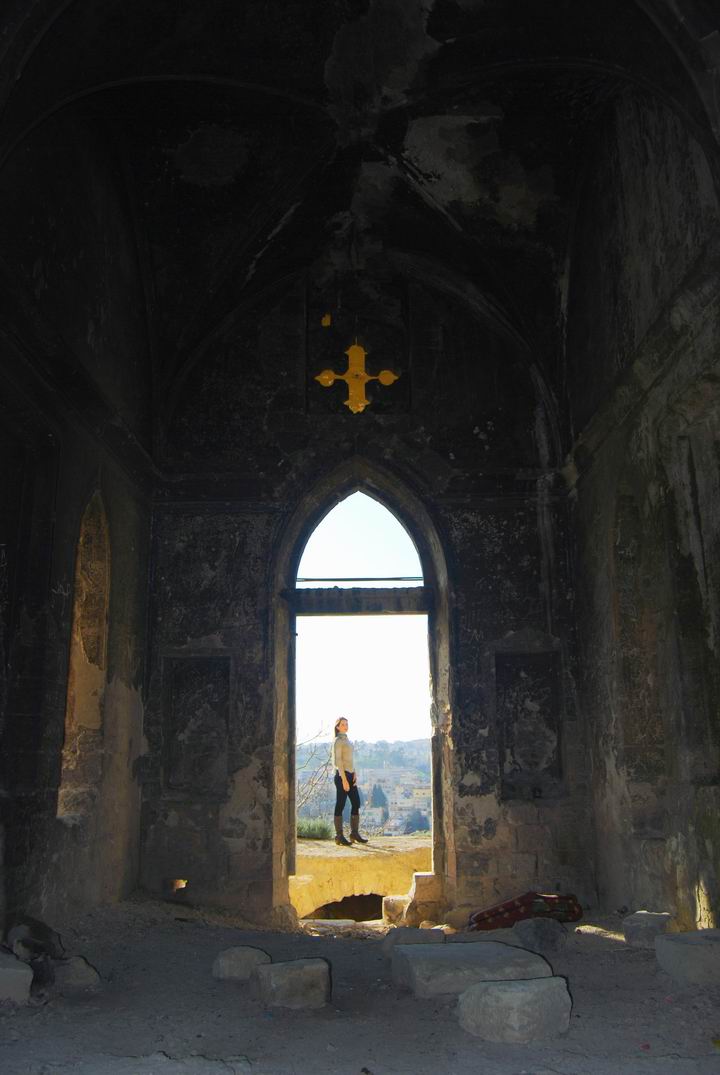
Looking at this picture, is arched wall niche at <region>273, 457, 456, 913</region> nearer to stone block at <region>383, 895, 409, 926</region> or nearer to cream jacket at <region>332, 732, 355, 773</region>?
stone block at <region>383, 895, 409, 926</region>

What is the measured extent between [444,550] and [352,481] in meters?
1.11

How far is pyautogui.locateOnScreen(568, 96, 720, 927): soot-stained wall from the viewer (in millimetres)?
5488

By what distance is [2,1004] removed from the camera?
13.2 ft

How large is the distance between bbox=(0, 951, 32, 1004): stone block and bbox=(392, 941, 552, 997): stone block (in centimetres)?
174

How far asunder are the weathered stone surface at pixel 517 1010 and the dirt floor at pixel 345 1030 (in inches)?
2.3

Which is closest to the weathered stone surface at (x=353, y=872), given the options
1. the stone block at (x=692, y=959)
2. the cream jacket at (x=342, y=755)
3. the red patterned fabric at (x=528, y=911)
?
the cream jacket at (x=342, y=755)

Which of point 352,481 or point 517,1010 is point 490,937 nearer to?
point 517,1010

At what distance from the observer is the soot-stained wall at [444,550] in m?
7.61

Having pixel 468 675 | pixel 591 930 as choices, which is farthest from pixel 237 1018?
pixel 468 675

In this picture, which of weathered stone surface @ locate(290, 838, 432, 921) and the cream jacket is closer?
weathered stone surface @ locate(290, 838, 432, 921)

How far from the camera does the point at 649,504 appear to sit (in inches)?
250

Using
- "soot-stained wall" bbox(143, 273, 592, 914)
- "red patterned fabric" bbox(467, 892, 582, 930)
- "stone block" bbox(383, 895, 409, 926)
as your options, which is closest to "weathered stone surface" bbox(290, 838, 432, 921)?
"stone block" bbox(383, 895, 409, 926)

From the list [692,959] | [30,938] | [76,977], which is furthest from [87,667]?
[692,959]

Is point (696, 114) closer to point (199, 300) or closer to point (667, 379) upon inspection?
point (667, 379)
